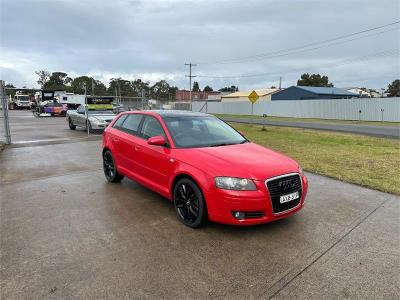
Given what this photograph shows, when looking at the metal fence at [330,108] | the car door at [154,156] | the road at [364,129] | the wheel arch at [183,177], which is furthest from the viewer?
the metal fence at [330,108]

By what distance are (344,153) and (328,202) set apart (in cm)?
543

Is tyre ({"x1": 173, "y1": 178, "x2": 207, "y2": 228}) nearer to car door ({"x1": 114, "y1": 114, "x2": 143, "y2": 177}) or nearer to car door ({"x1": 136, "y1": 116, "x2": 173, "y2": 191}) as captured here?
car door ({"x1": 136, "y1": 116, "x2": 173, "y2": 191})

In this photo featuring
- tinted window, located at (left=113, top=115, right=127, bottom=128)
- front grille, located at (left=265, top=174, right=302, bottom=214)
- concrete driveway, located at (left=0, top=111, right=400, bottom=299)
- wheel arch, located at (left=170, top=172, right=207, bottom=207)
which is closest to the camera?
concrete driveway, located at (left=0, top=111, right=400, bottom=299)

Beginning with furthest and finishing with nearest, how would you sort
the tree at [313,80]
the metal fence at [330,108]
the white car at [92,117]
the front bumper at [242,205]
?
the tree at [313,80], the metal fence at [330,108], the white car at [92,117], the front bumper at [242,205]

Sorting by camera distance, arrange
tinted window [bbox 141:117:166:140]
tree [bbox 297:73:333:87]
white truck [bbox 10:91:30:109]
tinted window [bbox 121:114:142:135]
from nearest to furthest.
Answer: tinted window [bbox 141:117:166:140], tinted window [bbox 121:114:142:135], white truck [bbox 10:91:30:109], tree [bbox 297:73:333:87]

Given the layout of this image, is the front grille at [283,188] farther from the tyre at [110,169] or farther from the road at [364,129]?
the road at [364,129]

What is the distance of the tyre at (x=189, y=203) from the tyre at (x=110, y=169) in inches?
87.9

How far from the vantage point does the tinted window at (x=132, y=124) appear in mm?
5918

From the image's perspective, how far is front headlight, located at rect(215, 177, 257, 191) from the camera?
13.0 feet

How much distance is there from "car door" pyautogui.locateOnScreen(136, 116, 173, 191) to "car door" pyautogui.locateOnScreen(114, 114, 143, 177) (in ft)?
0.46

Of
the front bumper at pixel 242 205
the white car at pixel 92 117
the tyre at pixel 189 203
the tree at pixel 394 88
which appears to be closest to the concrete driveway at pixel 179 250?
the tyre at pixel 189 203

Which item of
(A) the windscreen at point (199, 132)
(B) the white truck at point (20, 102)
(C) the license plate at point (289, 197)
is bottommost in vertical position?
(C) the license plate at point (289, 197)

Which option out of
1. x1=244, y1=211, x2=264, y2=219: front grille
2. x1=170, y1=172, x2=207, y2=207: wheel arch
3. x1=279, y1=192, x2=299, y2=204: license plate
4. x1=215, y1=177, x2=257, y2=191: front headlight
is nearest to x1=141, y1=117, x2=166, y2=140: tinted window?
x1=170, y1=172, x2=207, y2=207: wheel arch

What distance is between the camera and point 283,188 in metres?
4.19
